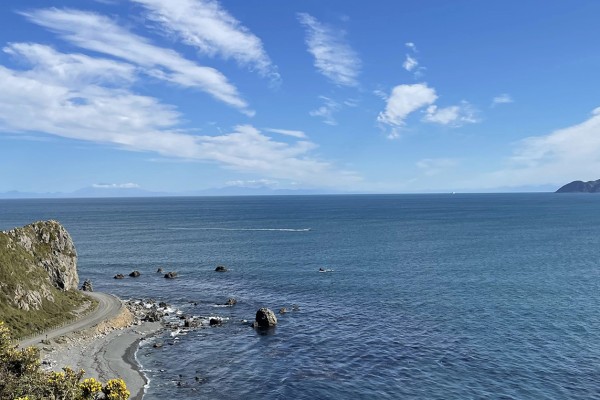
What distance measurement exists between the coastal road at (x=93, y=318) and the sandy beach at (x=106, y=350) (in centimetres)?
144

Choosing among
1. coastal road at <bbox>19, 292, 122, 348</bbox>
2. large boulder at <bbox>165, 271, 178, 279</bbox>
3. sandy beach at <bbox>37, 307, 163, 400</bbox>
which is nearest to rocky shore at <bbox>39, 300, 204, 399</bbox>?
sandy beach at <bbox>37, 307, 163, 400</bbox>

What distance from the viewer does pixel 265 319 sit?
8231 centimetres

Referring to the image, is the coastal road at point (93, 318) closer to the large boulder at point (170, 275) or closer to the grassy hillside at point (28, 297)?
the grassy hillside at point (28, 297)

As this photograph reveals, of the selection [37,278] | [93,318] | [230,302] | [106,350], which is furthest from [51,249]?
[230,302]

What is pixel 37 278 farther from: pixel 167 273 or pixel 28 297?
pixel 167 273

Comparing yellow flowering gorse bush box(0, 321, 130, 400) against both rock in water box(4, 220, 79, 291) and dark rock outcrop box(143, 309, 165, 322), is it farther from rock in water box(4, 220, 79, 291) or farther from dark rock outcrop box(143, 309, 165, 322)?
rock in water box(4, 220, 79, 291)

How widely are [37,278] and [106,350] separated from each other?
28844mm

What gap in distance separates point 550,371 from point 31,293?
287ft

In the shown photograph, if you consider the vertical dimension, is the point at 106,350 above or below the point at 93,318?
below

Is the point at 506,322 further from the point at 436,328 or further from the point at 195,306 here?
the point at 195,306

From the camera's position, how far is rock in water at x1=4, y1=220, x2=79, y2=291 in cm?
9581

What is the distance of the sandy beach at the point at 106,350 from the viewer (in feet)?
201

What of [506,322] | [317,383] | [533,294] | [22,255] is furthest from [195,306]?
[533,294]

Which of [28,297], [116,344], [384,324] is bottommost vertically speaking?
[116,344]
